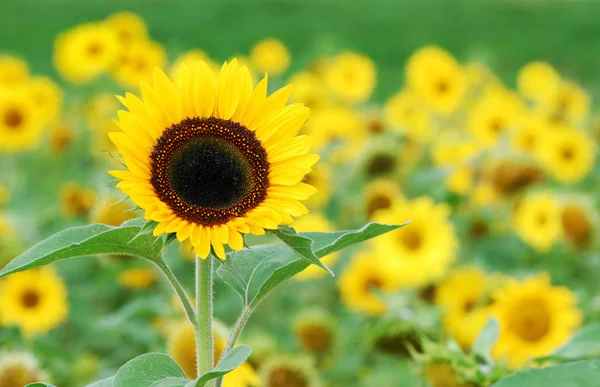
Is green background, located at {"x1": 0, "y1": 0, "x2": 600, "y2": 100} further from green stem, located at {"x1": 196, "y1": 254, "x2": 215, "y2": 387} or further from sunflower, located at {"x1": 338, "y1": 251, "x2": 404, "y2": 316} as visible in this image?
green stem, located at {"x1": 196, "y1": 254, "x2": 215, "y2": 387}

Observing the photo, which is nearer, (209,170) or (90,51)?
(209,170)

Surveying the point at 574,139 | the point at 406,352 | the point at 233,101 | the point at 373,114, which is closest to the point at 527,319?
the point at 406,352

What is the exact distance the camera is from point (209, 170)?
0.83m

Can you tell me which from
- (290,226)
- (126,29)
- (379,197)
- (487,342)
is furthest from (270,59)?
(290,226)

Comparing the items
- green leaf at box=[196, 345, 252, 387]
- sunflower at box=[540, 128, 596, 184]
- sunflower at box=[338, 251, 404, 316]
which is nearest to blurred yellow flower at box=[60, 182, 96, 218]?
sunflower at box=[338, 251, 404, 316]

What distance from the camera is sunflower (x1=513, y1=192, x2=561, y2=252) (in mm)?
2061

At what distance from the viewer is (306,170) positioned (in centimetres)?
81

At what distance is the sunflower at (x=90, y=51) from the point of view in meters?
2.85

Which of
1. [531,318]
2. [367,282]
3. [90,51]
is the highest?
[90,51]

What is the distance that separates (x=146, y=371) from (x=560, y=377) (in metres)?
0.33

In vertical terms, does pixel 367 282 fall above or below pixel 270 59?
below

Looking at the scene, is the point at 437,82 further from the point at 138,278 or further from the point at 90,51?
the point at 138,278

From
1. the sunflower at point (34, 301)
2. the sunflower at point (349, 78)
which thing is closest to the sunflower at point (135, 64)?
the sunflower at point (349, 78)

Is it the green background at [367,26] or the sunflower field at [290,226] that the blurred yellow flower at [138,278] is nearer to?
the sunflower field at [290,226]
